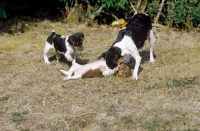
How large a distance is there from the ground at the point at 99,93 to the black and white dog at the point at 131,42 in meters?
0.36

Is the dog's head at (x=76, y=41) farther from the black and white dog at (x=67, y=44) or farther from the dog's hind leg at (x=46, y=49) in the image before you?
the dog's hind leg at (x=46, y=49)

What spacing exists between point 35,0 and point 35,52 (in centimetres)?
386

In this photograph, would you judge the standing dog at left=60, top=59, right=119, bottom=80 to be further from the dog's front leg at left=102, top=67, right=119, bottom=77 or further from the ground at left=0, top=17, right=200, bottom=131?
the ground at left=0, top=17, right=200, bottom=131

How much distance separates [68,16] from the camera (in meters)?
12.2

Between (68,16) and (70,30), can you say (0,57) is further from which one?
(68,16)

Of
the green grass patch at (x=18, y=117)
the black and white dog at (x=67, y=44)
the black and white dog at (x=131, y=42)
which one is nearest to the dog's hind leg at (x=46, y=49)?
the black and white dog at (x=67, y=44)

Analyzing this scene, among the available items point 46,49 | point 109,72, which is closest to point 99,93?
point 109,72

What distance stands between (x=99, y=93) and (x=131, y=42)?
1267 mm

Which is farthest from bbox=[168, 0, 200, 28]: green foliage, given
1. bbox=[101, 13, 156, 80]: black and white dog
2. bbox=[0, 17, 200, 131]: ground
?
bbox=[101, 13, 156, 80]: black and white dog

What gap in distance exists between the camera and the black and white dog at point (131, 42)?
291 inches

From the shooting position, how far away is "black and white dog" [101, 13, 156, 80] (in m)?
7.40

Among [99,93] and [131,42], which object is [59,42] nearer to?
[131,42]

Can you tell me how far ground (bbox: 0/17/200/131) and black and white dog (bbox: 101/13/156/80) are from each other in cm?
36

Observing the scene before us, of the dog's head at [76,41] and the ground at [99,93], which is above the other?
the dog's head at [76,41]
